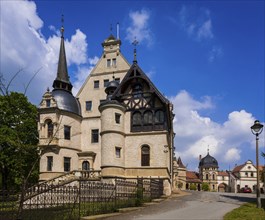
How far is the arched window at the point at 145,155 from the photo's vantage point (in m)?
30.2

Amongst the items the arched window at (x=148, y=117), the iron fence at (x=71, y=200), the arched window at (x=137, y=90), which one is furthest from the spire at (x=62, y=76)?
the iron fence at (x=71, y=200)

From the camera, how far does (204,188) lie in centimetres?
9869

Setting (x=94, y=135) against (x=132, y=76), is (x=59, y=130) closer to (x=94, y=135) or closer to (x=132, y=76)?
(x=94, y=135)

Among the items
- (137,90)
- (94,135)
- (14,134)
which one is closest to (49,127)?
(14,134)

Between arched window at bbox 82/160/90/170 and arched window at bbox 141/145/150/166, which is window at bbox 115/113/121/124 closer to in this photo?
arched window at bbox 141/145/150/166

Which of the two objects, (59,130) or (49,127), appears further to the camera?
(49,127)

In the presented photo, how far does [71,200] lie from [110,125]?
16.4 m

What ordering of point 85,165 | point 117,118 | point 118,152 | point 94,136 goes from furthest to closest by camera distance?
point 94,136 < point 85,165 < point 117,118 < point 118,152

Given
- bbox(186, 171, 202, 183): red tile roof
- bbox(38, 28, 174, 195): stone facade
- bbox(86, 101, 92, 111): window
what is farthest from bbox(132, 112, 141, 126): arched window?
bbox(186, 171, 202, 183): red tile roof

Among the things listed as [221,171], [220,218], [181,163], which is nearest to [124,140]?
[220,218]

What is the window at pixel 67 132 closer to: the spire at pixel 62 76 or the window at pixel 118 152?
the spire at pixel 62 76

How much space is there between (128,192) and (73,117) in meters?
17.6

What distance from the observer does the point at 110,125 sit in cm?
2995

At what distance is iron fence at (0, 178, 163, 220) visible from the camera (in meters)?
10.7
